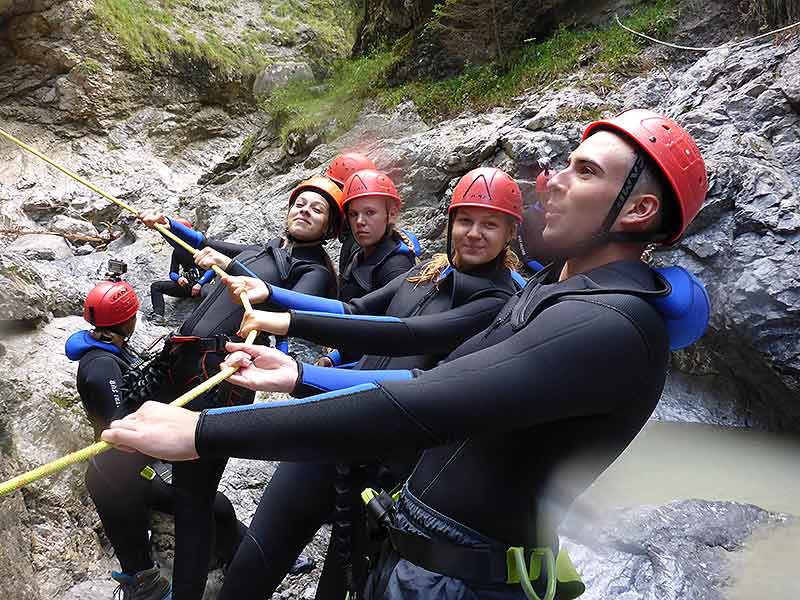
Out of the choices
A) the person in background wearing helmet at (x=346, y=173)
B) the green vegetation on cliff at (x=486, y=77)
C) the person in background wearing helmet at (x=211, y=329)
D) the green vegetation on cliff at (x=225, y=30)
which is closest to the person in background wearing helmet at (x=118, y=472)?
the person in background wearing helmet at (x=211, y=329)

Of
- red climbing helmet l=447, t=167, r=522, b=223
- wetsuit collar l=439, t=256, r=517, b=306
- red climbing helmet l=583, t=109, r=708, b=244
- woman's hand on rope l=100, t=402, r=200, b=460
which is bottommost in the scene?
wetsuit collar l=439, t=256, r=517, b=306

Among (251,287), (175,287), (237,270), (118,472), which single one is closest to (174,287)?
(175,287)

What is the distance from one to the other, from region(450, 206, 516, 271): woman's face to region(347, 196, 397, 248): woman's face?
3.82 ft

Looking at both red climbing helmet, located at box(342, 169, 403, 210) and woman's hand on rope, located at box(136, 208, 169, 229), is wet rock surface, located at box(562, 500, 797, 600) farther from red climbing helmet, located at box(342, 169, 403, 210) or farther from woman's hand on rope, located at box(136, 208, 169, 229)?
woman's hand on rope, located at box(136, 208, 169, 229)

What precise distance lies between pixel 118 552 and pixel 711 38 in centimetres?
798

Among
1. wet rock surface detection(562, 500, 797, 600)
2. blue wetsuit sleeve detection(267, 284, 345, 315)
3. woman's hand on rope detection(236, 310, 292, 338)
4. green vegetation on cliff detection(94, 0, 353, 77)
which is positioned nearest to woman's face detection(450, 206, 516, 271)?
blue wetsuit sleeve detection(267, 284, 345, 315)

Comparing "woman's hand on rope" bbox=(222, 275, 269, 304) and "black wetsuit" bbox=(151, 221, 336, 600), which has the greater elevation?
"woman's hand on rope" bbox=(222, 275, 269, 304)

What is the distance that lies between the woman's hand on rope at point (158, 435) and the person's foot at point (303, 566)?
2.54 meters

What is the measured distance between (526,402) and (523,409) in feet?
0.05

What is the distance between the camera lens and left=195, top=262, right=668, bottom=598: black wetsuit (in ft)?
3.53

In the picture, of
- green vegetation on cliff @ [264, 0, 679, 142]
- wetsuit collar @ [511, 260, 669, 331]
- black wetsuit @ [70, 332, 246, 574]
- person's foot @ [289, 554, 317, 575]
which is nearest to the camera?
wetsuit collar @ [511, 260, 669, 331]

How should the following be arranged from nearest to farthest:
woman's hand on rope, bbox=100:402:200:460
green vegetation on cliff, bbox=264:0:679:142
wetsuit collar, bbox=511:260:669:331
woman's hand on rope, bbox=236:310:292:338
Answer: woman's hand on rope, bbox=100:402:200:460 → wetsuit collar, bbox=511:260:669:331 → woman's hand on rope, bbox=236:310:292:338 → green vegetation on cliff, bbox=264:0:679:142

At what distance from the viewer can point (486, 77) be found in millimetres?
8031

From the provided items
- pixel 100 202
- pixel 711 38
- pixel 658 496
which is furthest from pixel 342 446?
pixel 100 202
